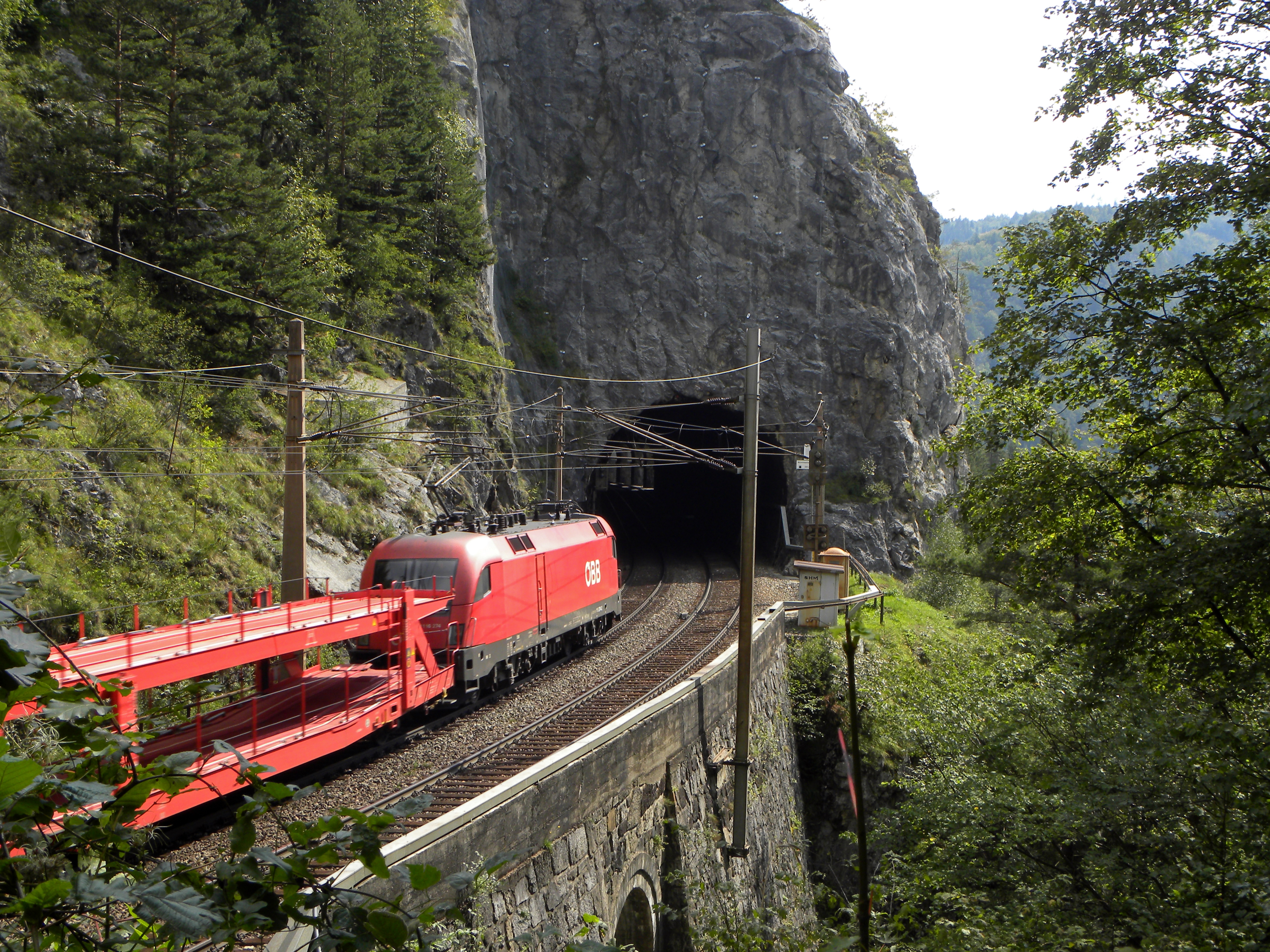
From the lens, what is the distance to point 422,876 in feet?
5.42

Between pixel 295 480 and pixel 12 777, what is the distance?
1174 cm

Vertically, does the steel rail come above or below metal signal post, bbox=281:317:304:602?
below

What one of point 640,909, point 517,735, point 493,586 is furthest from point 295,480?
point 640,909

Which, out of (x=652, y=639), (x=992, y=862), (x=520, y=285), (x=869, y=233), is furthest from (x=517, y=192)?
(x=992, y=862)

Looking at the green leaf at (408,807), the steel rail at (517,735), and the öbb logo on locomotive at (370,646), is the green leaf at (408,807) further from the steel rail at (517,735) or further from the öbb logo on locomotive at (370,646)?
the steel rail at (517,735)

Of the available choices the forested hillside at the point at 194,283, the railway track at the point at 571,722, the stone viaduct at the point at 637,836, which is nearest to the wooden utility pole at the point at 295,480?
the forested hillside at the point at 194,283

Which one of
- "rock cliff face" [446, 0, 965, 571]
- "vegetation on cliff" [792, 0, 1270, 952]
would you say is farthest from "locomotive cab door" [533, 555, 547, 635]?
"rock cliff face" [446, 0, 965, 571]

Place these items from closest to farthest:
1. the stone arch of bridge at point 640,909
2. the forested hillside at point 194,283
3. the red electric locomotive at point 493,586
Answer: the stone arch of bridge at point 640,909, the red electric locomotive at point 493,586, the forested hillside at point 194,283

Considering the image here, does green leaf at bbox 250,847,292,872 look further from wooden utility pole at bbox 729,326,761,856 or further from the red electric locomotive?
the red electric locomotive

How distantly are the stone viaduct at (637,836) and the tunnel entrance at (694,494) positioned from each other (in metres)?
21.4

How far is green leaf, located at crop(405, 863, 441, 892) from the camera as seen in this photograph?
1.60 metres

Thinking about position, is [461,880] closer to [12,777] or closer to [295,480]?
[12,777]

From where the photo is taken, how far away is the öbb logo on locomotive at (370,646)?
832cm

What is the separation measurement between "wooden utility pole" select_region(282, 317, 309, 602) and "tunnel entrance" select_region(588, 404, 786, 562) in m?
24.2
